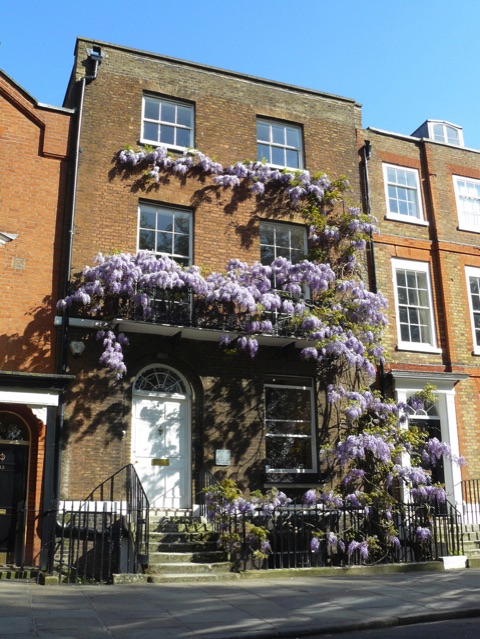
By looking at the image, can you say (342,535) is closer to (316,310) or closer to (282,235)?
(316,310)

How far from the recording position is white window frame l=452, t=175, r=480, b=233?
60.0 feet

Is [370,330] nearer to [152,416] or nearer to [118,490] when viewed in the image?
[152,416]

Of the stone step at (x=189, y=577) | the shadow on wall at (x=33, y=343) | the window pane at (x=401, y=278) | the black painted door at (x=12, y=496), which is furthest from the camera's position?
the window pane at (x=401, y=278)

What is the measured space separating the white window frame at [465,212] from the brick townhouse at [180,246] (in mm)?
3238

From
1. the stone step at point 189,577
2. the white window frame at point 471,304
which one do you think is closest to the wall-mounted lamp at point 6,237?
the stone step at point 189,577

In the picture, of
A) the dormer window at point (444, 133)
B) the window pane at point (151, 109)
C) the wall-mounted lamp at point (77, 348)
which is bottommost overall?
the wall-mounted lamp at point (77, 348)

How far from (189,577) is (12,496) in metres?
3.72

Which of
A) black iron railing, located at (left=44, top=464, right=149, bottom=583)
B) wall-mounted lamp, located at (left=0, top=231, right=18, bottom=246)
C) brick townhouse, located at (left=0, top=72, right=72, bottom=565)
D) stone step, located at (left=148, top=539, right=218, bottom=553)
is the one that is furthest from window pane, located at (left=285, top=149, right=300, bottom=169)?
stone step, located at (left=148, top=539, right=218, bottom=553)

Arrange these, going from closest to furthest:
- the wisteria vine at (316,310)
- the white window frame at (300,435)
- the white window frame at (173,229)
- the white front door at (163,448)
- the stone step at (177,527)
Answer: the stone step at (177,527) < the wisteria vine at (316,310) < the white front door at (163,448) < the white window frame at (300,435) < the white window frame at (173,229)

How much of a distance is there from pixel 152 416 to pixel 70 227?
410 centimetres

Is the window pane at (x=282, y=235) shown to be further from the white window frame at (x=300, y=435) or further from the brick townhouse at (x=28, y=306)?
the brick townhouse at (x=28, y=306)

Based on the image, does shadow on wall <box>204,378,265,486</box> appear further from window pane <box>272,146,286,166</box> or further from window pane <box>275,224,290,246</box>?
window pane <box>272,146,286,166</box>

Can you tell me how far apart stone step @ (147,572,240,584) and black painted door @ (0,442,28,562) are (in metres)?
Answer: 2.85

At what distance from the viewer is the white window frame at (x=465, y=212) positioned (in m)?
18.3
